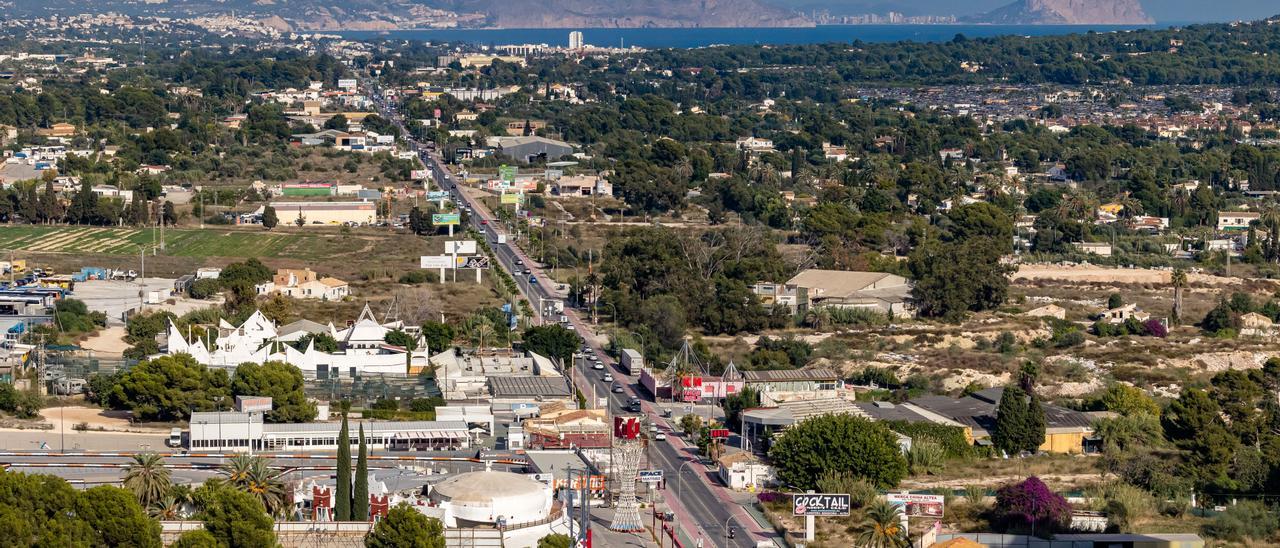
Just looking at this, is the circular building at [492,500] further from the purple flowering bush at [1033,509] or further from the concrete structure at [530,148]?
the concrete structure at [530,148]

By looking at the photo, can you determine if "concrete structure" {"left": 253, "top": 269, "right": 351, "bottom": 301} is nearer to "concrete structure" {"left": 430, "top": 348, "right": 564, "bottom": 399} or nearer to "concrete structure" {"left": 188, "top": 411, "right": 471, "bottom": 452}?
"concrete structure" {"left": 430, "top": 348, "right": 564, "bottom": 399}

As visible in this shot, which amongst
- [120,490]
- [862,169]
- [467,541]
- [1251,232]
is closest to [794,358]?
[467,541]

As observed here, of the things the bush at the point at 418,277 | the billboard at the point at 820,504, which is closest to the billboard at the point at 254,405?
the billboard at the point at 820,504

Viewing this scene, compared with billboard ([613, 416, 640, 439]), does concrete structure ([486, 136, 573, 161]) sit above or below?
below

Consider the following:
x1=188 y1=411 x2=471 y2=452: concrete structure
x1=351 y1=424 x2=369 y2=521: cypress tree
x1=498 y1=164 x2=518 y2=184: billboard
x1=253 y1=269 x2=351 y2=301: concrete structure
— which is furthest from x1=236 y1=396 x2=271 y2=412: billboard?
x1=498 y1=164 x2=518 y2=184: billboard

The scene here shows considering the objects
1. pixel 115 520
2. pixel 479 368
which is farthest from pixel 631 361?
pixel 115 520

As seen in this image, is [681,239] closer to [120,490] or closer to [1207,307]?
[1207,307]
